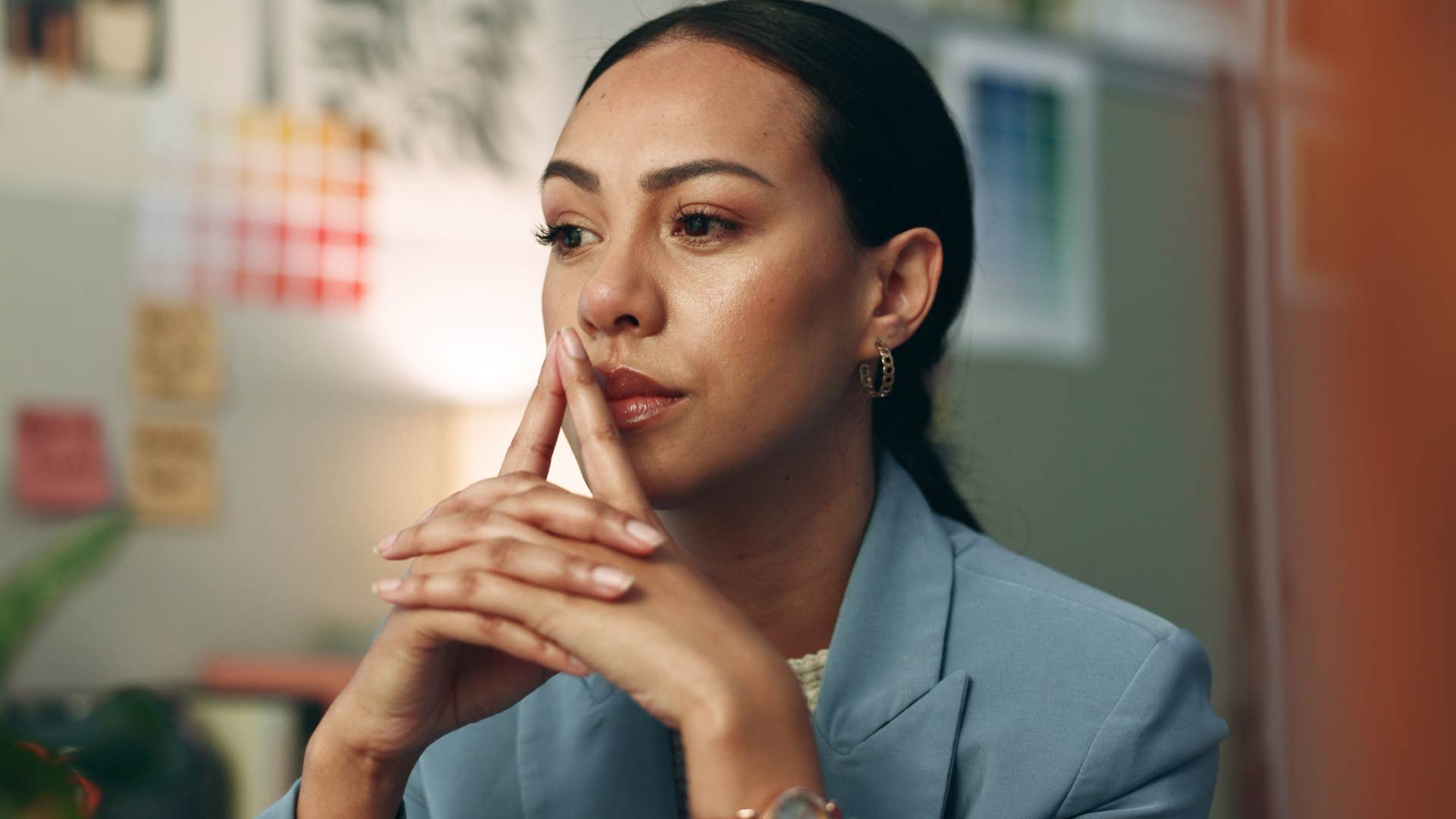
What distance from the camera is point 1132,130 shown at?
12.2 feet

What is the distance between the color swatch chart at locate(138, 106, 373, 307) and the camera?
2574mm

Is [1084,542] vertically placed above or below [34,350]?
below

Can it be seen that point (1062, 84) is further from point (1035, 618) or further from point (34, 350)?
point (1035, 618)

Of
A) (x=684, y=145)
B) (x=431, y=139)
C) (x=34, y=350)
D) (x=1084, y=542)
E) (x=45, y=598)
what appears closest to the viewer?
(x=684, y=145)

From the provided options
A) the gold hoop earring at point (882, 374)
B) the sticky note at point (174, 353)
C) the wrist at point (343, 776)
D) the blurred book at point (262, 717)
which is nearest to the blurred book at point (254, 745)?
the blurred book at point (262, 717)

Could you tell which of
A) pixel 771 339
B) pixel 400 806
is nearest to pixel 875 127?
pixel 771 339

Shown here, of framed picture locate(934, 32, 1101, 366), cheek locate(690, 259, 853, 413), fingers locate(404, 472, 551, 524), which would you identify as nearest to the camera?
fingers locate(404, 472, 551, 524)

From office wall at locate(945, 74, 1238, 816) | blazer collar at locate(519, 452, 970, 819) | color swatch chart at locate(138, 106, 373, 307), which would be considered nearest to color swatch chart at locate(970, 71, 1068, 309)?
office wall at locate(945, 74, 1238, 816)

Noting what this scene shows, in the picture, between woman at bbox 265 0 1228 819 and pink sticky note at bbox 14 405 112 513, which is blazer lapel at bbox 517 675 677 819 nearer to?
woman at bbox 265 0 1228 819

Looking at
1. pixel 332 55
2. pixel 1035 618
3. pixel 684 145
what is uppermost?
pixel 332 55

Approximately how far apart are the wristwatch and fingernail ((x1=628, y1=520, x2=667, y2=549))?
182 mm

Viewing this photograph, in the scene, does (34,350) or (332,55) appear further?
(332,55)

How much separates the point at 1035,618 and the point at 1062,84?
107 inches

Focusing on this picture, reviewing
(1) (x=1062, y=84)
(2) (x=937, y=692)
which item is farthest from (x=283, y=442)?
(1) (x=1062, y=84)
